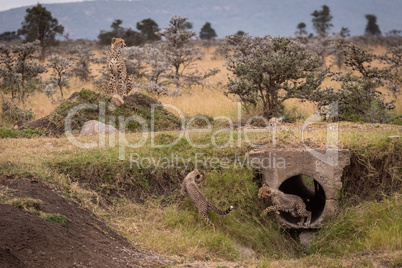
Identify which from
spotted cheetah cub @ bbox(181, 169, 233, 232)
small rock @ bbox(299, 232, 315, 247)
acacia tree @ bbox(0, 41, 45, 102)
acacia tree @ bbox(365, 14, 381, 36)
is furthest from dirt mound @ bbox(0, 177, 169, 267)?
acacia tree @ bbox(365, 14, 381, 36)

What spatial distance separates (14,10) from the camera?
133875 millimetres

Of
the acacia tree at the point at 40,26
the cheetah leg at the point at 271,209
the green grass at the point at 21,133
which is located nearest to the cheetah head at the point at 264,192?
the cheetah leg at the point at 271,209

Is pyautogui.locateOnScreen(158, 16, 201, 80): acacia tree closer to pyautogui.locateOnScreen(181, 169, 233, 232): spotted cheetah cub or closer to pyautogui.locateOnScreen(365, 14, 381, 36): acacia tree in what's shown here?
pyautogui.locateOnScreen(181, 169, 233, 232): spotted cheetah cub

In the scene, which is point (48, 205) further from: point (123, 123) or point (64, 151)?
point (123, 123)

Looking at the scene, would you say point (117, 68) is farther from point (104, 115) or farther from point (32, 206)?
point (32, 206)

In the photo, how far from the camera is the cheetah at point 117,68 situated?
1153cm

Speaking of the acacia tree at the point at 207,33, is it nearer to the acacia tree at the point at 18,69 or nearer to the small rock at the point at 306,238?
the acacia tree at the point at 18,69

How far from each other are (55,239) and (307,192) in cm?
628

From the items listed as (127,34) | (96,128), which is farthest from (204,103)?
(127,34)

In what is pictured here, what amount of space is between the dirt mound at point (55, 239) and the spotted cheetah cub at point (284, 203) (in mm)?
2320

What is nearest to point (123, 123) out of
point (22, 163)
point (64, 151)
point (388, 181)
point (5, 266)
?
point (64, 151)

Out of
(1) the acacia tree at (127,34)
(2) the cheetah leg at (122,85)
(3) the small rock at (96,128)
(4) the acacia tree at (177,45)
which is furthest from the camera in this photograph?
(1) the acacia tree at (127,34)

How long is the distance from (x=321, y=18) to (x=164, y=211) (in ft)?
111

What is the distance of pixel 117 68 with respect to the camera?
11.5 meters
